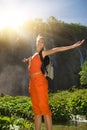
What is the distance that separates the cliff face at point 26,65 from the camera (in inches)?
1542

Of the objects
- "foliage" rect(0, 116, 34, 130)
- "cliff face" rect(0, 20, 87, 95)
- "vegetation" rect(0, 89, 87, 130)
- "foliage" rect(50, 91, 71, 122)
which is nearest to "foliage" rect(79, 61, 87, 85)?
"cliff face" rect(0, 20, 87, 95)

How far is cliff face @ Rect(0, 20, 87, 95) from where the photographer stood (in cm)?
3916

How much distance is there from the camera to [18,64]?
41469mm

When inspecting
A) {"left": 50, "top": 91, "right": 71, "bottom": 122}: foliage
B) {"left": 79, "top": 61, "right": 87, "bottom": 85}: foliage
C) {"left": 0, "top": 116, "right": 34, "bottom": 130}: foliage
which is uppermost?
{"left": 79, "top": 61, "right": 87, "bottom": 85}: foliage

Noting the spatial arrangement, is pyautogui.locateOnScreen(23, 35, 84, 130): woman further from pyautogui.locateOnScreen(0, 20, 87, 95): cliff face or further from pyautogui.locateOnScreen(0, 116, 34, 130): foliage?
pyautogui.locateOnScreen(0, 20, 87, 95): cliff face

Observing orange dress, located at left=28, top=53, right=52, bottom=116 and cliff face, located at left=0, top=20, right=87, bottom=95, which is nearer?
orange dress, located at left=28, top=53, right=52, bottom=116

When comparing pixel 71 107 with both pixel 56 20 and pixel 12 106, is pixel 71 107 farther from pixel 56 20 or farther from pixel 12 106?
pixel 56 20

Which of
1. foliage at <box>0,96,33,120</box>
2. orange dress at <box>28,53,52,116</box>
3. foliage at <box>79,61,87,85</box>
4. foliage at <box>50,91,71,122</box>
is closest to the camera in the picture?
orange dress at <box>28,53,52,116</box>

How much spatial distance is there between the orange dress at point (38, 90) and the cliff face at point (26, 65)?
97.6ft

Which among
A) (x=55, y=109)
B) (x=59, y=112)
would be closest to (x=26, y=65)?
(x=55, y=109)

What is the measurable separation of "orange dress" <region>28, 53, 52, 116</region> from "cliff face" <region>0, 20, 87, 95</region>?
2974cm

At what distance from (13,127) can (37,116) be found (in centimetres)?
279

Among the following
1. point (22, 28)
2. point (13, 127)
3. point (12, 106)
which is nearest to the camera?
point (13, 127)

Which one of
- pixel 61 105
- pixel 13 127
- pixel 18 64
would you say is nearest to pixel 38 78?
pixel 13 127
